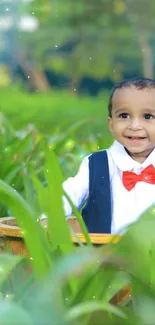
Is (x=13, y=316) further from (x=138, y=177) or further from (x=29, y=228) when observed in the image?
(x=138, y=177)

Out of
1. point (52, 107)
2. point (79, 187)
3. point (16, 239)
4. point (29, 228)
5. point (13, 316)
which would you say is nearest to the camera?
point (13, 316)

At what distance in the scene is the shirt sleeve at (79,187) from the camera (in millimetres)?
1936

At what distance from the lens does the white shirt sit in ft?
6.44

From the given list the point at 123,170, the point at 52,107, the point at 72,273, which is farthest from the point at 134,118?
the point at 52,107

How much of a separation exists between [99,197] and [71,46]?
39.5ft

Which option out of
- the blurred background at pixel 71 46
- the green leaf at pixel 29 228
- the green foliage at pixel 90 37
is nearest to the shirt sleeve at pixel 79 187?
the green leaf at pixel 29 228

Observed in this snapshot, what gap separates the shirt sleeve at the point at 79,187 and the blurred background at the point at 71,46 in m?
9.48

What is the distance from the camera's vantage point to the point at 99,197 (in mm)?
2000

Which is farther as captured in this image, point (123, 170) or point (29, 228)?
point (123, 170)

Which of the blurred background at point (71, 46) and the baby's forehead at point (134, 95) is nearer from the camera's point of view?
the baby's forehead at point (134, 95)

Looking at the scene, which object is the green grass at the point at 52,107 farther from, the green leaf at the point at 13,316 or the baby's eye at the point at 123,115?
the green leaf at the point at 13,316

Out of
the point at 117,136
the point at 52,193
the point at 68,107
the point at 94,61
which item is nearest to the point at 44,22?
the point at 94,61

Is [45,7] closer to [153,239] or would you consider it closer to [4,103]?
[4,103]

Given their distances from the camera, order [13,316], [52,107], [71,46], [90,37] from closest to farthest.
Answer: [13,316], [52,107], [71,46], [90,37]
